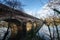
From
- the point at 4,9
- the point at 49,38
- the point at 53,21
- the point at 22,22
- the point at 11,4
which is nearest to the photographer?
the point at 11,4

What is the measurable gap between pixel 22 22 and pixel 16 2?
18.7 ft

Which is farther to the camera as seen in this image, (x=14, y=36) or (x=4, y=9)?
(x=14, y=36)

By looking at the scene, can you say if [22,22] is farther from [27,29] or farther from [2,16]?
[2,16]

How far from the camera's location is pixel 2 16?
17203mm

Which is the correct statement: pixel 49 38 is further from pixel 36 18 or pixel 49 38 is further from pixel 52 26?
pixel 36 18

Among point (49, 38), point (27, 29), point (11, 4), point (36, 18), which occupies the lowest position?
point (49, 38)

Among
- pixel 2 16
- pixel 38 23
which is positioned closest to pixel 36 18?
pixel 38 23

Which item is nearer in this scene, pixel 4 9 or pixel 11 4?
pixel 11 4

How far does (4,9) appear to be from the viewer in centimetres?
1673

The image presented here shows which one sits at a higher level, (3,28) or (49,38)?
(3,28)

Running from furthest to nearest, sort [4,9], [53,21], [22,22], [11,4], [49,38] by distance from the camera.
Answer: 1. [49,38]
2. [53,21]
3. [22,22]
4. [4,9]
5. [11,4]

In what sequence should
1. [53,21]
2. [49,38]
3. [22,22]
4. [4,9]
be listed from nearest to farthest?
[4,9], [22,22], [53,21], [49,38]

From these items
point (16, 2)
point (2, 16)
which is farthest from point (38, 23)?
point (16, 2)

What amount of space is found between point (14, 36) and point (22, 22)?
2065 mm
